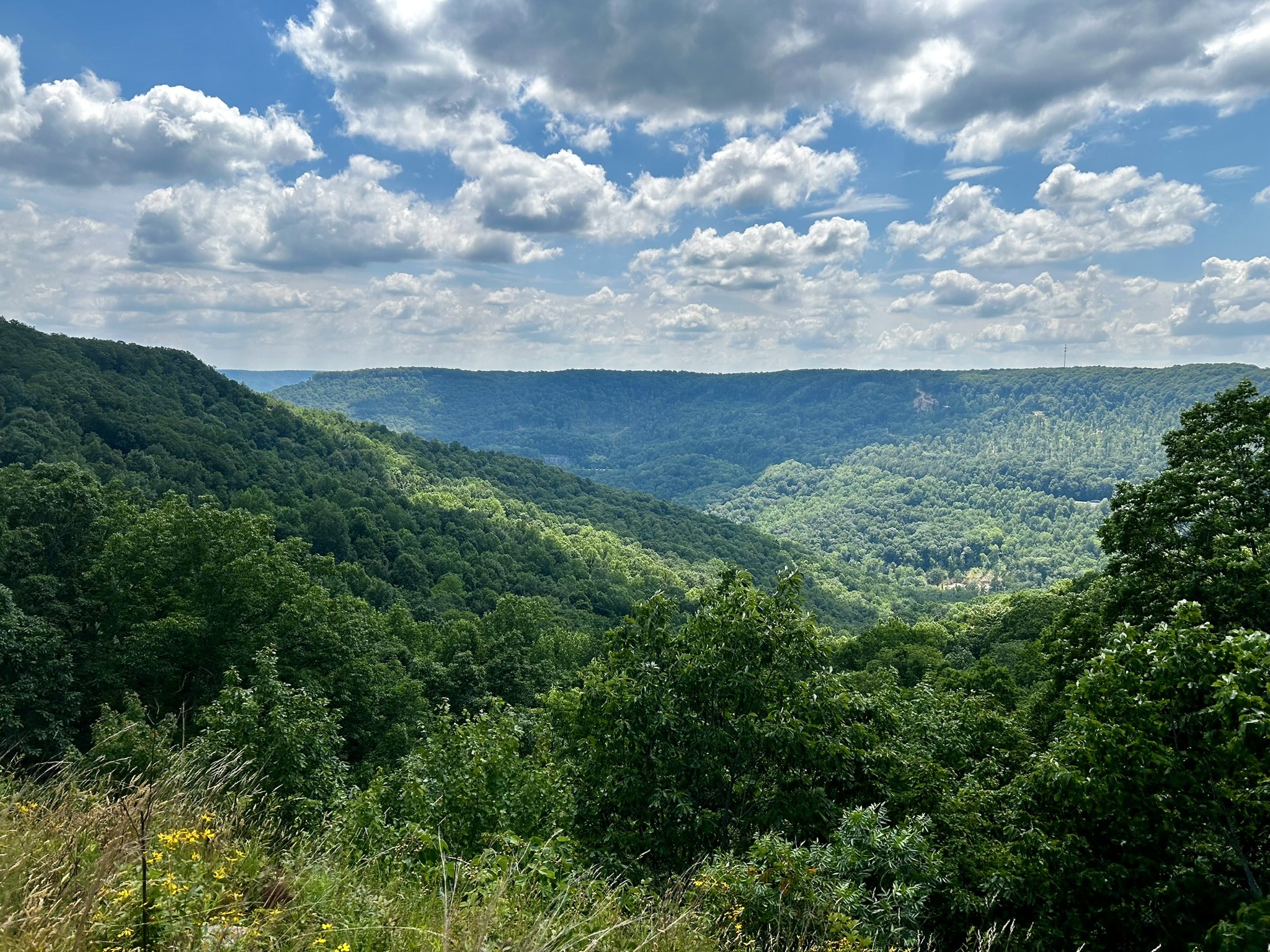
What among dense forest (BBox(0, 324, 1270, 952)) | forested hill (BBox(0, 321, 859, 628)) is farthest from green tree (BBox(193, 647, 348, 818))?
forested hill (BBox(0, 321, 859, 628))

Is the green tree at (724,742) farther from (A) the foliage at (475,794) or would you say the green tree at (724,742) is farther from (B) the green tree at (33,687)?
(B) the green tree at (33,687)

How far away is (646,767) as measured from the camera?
1177 cm

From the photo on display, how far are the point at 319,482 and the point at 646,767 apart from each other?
323 ft

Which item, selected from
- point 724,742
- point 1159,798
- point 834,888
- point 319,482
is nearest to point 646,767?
point 724,742

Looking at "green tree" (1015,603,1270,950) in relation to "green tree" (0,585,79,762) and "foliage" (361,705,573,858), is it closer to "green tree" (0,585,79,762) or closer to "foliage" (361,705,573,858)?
"foliage" (361,705,573,858)

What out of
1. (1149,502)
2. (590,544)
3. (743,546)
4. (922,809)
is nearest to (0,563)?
(922,809)

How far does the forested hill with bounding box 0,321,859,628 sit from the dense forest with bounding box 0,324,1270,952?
80.1ft

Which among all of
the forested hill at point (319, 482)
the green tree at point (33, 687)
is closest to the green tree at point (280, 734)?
the green tree at point (33, 687)

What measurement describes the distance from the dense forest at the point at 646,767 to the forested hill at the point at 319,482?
24408mm

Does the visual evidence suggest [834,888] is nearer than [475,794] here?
Yes

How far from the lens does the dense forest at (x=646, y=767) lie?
488 cm

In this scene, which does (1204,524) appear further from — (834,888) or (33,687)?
(33,687)

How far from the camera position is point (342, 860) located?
20.1ft

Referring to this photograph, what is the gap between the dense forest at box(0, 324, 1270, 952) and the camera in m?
4.88
